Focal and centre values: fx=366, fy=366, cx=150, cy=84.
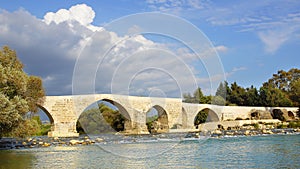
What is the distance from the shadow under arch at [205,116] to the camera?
4105 centimetres

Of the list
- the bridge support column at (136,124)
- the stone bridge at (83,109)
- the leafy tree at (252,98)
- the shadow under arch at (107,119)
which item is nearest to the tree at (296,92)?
the leafy tree at (252,98)

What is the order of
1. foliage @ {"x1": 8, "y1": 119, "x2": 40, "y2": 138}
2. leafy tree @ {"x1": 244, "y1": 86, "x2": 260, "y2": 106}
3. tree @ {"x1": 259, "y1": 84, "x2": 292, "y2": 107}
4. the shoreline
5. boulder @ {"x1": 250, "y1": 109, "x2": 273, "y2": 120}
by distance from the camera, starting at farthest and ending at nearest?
1. leafy tree @ {"x1": 244, "y1": 86, "x2": 260, "y2": 106}
2. tree @ {"x1": 259, "y1": 84, "x2": 292, "y2": 107}
3. boulder @ {"x1": 250, "y1": 109, "x2": 273, "y2": 120}
4. the shoreline
5. foliage @ {"x1": 8, "y1": 119, "x2": 40, "y2": 138}

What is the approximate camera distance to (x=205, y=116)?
44.6 m

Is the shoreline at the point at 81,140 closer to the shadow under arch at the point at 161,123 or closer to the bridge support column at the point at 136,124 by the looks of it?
the shadow under arch at the point at 161,123

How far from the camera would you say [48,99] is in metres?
28.1

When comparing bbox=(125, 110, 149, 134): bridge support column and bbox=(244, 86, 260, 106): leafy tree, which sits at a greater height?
bbox=(244, 86, 260, 106): leafy tree

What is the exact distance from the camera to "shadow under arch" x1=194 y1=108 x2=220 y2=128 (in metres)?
41.1

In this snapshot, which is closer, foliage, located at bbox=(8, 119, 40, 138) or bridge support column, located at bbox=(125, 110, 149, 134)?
foliage, located at bbox=(8, 119, 40, 138)

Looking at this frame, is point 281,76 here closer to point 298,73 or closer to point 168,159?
point 298,73

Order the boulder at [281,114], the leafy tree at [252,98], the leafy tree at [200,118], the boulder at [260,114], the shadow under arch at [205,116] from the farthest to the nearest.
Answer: the leafy tree at [252,98] < the boulder at [281,114] < the boulder at [260,114] < the leafy tree at [200,118] < the shadow under arch at [205,116]

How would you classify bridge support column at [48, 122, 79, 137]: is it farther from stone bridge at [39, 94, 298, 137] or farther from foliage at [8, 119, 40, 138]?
foliage at [8, 119, 40, 138]

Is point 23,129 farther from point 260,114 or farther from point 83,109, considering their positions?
point 260,114

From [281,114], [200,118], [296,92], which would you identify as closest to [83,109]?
[200,118]

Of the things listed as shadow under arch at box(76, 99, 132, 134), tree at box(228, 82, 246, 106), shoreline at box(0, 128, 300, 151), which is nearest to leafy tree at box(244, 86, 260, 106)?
tree at box(228, 82, 246, 106)
